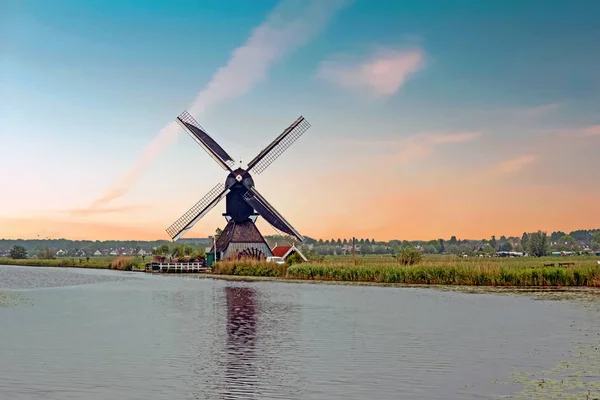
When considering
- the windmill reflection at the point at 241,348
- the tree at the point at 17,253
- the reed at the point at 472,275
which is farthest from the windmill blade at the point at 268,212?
the tree at the point at 17,253

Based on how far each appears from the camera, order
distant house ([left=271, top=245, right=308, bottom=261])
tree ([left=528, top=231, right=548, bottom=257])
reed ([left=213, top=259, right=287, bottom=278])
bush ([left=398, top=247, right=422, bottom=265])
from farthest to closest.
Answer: tree ([left=528, top=231, right=548, bottom=257]) → distant house ([left=271, top=245, right=308, bottom=261]) → reed ([left=213, top=259, right=287, bottom=278]) → bush ([left=398, top=247, right=422, bottom=265])

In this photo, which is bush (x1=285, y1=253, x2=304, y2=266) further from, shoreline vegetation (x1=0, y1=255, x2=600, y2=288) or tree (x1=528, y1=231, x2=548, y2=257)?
tree (x1=528, y1=231, x2=548, y2=257)

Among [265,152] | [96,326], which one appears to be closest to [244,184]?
[265,152]

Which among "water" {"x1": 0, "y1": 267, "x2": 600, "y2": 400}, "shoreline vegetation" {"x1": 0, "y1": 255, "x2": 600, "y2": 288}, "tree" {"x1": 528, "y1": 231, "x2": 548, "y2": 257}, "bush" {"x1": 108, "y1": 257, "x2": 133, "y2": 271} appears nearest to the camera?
"water" {"x1": 0, "y1": 267, "x2": 600, "y2": 400}

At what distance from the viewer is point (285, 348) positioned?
50.1 feet

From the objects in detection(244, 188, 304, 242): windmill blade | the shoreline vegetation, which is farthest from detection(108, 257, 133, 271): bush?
the shoreline vegetation

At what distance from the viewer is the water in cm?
1105

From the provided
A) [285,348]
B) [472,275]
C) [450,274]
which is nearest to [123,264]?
[450,274]

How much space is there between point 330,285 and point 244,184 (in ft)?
76.0

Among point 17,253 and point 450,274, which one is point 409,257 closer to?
point 450,274

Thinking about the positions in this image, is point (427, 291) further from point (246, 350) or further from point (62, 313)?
point (246, 350)

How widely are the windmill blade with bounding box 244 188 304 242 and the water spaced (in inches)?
1385

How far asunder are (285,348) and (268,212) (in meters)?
47.9

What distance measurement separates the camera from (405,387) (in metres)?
11.0
